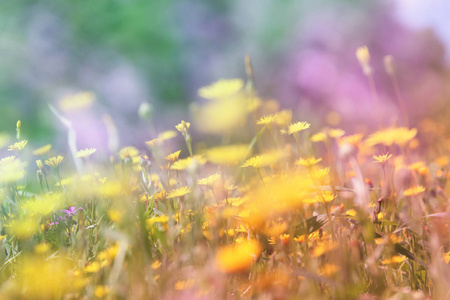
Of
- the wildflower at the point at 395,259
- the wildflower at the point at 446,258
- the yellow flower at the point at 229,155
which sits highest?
the yellow flower at the point at 229,155

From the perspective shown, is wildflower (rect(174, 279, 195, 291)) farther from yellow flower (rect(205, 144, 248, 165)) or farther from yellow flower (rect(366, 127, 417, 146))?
yellow flower (rect(366, 127, 417, 146))

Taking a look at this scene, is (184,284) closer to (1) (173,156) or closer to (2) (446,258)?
(1) (173,156)

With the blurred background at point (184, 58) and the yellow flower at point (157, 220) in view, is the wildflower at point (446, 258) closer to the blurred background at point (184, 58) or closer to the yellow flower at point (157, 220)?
the yellow flower at point (157, 220)

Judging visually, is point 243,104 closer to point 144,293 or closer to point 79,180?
point 79,180

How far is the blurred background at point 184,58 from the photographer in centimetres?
288

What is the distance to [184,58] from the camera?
310cm

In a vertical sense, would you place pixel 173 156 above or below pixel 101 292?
above

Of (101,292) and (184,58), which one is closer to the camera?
(101,292)

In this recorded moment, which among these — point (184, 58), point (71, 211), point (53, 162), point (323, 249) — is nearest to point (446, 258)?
point (323, 249)

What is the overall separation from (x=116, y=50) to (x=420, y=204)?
95.5 inches

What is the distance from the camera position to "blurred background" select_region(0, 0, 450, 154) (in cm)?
288

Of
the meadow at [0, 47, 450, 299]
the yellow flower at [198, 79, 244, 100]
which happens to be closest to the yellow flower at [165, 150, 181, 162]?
the meadow at [0, 47, 450, 299]

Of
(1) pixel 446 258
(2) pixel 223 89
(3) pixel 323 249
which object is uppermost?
(2) pixel 223 89

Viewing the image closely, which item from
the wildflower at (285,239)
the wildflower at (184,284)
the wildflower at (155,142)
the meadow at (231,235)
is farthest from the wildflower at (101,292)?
the wildflower at (155,142)
